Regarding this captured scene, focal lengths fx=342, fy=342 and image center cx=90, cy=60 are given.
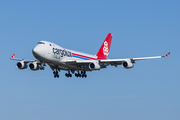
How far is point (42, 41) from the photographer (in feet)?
218

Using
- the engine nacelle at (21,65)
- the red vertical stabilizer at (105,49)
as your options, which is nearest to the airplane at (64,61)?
the engine nacelle at (21,65)

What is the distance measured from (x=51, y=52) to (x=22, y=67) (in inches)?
367

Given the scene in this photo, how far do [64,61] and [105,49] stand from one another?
816 inches

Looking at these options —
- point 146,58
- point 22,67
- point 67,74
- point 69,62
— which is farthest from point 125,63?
point 22,67

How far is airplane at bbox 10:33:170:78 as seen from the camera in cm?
6544

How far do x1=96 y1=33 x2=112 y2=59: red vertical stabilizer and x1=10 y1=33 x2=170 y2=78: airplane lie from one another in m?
7.13

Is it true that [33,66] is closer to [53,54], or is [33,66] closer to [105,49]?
[53,54]

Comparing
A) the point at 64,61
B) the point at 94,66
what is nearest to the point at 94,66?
the point at 94,66

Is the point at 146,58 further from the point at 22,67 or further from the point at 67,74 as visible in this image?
the point at 22,67

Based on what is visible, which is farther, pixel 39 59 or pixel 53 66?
pixel 53 66

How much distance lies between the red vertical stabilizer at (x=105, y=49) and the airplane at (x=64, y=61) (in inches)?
281

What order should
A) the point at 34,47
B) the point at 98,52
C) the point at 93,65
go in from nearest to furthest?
the point at 34,47
the point at 93,65
the point at 98,52

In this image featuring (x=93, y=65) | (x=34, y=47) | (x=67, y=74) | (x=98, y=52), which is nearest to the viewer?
(x=34, y=47)

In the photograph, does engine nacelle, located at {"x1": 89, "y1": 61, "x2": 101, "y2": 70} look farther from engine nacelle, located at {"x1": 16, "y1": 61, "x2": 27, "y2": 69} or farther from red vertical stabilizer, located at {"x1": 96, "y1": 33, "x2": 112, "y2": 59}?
red vertical stabilizer, located at {"x1": 96, "y1": 33, "x2": 112, "y2": 59}
